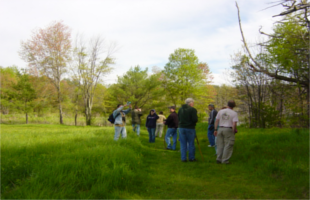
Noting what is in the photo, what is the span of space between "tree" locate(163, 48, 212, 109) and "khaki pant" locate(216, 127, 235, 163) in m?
30.8

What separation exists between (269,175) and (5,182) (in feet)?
18.8

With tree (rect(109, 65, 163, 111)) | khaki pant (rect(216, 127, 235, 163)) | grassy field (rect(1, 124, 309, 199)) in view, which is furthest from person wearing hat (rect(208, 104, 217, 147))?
tree (rect(109, 65, 163, 111))

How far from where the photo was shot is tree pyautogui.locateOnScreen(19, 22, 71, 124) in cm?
2945

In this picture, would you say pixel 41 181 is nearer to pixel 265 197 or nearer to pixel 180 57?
pixel 265 197

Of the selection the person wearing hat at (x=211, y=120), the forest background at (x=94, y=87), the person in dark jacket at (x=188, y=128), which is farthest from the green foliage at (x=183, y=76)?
the person in dark jacket at (x=188, y=128)

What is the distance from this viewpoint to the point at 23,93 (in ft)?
96.0

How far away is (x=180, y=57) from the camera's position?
39031 mm

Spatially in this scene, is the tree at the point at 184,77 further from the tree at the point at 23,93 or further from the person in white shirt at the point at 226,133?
the person in white shirt at the point at 226,133

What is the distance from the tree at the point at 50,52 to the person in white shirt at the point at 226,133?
27.5m

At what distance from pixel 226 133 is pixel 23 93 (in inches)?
1171

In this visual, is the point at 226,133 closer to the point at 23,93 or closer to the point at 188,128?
the point at 188,128

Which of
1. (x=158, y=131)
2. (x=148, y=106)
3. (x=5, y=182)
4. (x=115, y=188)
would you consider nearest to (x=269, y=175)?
(x=115, y=188)

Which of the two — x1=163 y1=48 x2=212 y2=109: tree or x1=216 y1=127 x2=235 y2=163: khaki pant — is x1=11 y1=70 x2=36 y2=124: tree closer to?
x1=163 y1=48 x2=212 y2=109: tree

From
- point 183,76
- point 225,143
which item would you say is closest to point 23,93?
point 183,76
